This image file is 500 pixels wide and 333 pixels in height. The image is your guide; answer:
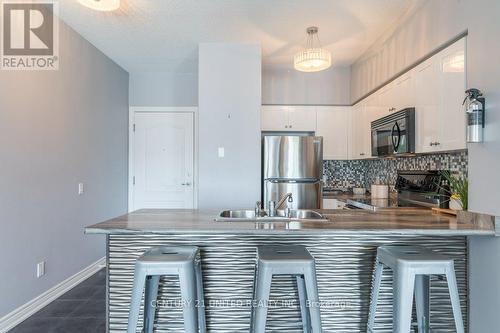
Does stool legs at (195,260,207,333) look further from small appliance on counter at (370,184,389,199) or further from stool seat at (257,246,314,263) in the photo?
small appliance on counter at (370,184,389,199)

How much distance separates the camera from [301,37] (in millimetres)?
3314

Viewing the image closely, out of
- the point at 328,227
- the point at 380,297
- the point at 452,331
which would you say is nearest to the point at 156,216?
the point at 328,227

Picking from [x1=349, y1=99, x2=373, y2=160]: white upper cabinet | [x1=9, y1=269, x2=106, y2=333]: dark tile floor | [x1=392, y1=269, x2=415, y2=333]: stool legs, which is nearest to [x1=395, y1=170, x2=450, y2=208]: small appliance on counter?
[x1=349, y1=99, x2=373, y2=160]: white upper cabinet

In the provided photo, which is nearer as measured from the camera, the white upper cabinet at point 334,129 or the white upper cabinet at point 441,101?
the white upper cabinet at point 441,101

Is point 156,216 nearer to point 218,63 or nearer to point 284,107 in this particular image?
point 218,63

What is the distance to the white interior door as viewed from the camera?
4.62 metres

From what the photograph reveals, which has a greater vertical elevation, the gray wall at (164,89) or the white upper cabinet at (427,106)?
the gray wall at (164,89)

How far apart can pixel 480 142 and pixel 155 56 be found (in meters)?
3.59

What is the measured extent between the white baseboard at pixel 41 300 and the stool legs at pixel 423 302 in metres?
2.90

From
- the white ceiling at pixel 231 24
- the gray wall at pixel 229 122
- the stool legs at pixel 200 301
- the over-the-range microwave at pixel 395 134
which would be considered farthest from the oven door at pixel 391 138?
the stool legs at pixel 200 301

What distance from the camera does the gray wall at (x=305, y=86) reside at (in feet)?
14.2

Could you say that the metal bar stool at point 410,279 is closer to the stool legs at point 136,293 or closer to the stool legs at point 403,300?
the stool legs at point 403,300

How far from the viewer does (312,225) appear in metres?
1.79

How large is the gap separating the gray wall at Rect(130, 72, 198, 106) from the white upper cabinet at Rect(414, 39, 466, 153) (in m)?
3.10
